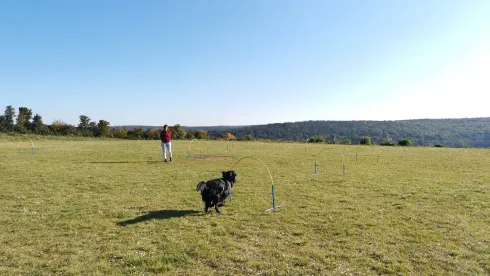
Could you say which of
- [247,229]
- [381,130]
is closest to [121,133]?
[247,229]

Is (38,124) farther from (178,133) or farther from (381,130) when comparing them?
(381,130)

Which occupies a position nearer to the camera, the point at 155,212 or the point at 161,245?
the point at 161,245

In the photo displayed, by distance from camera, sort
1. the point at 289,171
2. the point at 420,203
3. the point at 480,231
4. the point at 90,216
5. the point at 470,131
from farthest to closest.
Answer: the point at 470,131
the point at 289,171
the point at 420,203
the point at 90,216
the point at 480,231

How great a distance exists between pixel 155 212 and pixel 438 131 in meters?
123

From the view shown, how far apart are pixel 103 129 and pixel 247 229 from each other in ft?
225

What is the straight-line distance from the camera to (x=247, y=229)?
753cm

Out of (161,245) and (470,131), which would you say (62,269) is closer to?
(161,245)

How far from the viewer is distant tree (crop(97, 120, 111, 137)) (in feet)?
222

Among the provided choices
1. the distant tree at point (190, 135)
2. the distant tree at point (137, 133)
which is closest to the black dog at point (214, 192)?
the distant tree at point (190, 135)

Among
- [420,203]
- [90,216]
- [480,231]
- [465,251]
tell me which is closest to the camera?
[465,251]

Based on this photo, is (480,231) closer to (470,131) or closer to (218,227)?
(218,227)

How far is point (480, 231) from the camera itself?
736 cm

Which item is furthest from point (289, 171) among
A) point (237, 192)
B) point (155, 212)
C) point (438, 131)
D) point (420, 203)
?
point (438, 131)

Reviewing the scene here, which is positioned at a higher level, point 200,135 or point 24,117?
point 24,117
